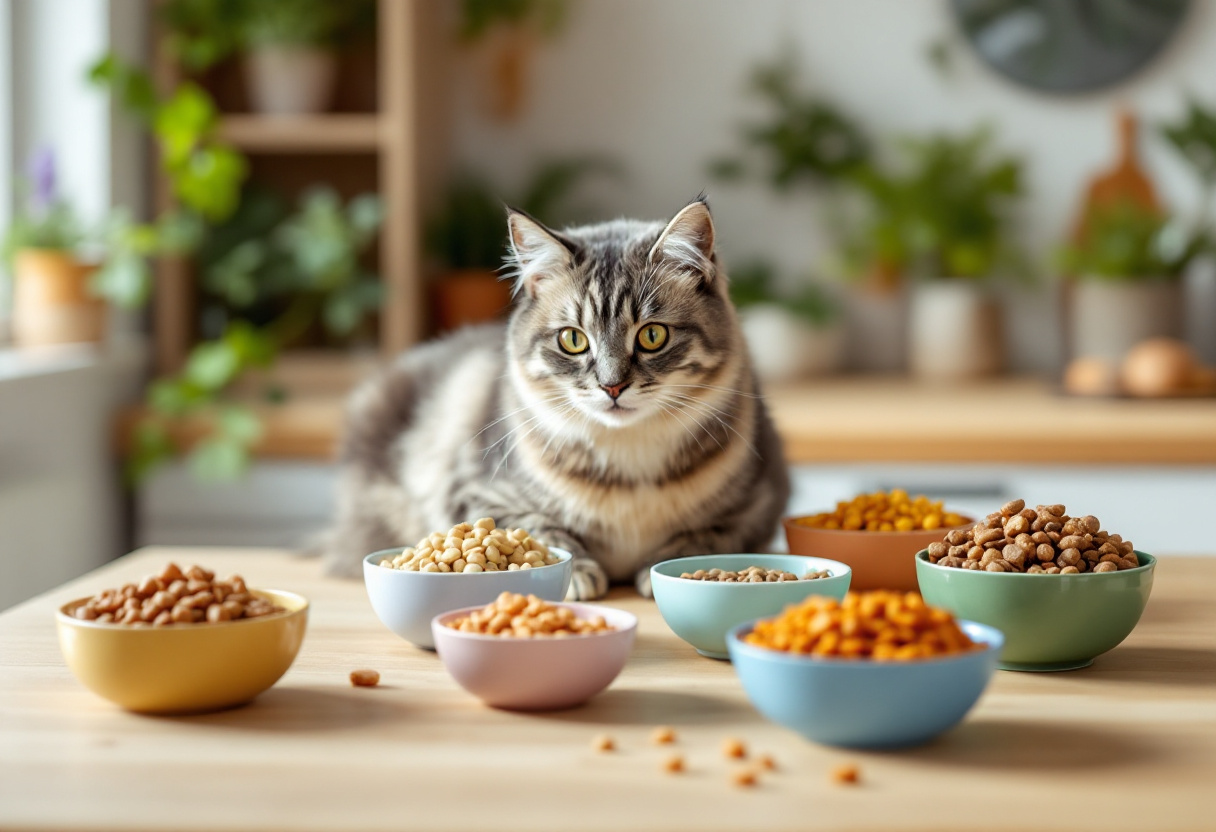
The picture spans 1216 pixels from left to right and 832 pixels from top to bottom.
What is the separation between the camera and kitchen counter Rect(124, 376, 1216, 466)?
2504 millimetres

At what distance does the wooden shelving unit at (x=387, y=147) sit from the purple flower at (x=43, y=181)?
341 mm

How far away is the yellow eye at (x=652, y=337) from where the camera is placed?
1426mm

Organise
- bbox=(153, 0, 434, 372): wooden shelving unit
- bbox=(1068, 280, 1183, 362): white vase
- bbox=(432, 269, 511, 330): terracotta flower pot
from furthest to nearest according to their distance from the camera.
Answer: bbox=(432, 269, 511, 330): terracotta flower pot, bbox=(1068, 280, 1183, 362): white vase, bbox=(153, 0, 434, 372): wooden shelving unit

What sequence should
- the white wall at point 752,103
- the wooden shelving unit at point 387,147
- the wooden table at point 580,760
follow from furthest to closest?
the white wall at point 752,103, the wooden shelving unit at point 387,147, the wooden table at point 580,760

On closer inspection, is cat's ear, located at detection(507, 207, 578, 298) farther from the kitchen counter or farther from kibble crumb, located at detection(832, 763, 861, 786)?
the kitchen counter

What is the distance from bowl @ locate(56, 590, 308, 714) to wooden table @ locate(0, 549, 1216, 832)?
23 mm

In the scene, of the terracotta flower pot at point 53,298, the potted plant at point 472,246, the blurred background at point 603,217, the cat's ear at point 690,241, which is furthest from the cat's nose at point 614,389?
the potted plant at point 472,246

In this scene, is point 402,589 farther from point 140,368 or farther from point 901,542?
point 140,368

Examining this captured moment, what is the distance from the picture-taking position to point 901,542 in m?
1.34

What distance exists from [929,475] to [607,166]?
1.33 metres

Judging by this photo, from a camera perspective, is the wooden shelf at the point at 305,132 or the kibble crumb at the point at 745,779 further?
the wooden shelf at the point at 305,132

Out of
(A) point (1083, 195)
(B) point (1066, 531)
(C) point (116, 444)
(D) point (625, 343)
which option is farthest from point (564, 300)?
(A) point (1083, 195)

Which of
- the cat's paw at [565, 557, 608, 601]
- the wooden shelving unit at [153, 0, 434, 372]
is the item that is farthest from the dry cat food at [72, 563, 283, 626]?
the wooden shelving unit at [153, 0, 434, 372]

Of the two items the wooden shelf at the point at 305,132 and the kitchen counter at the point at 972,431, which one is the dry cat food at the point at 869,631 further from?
the wooden shelf at the point at 305,132
